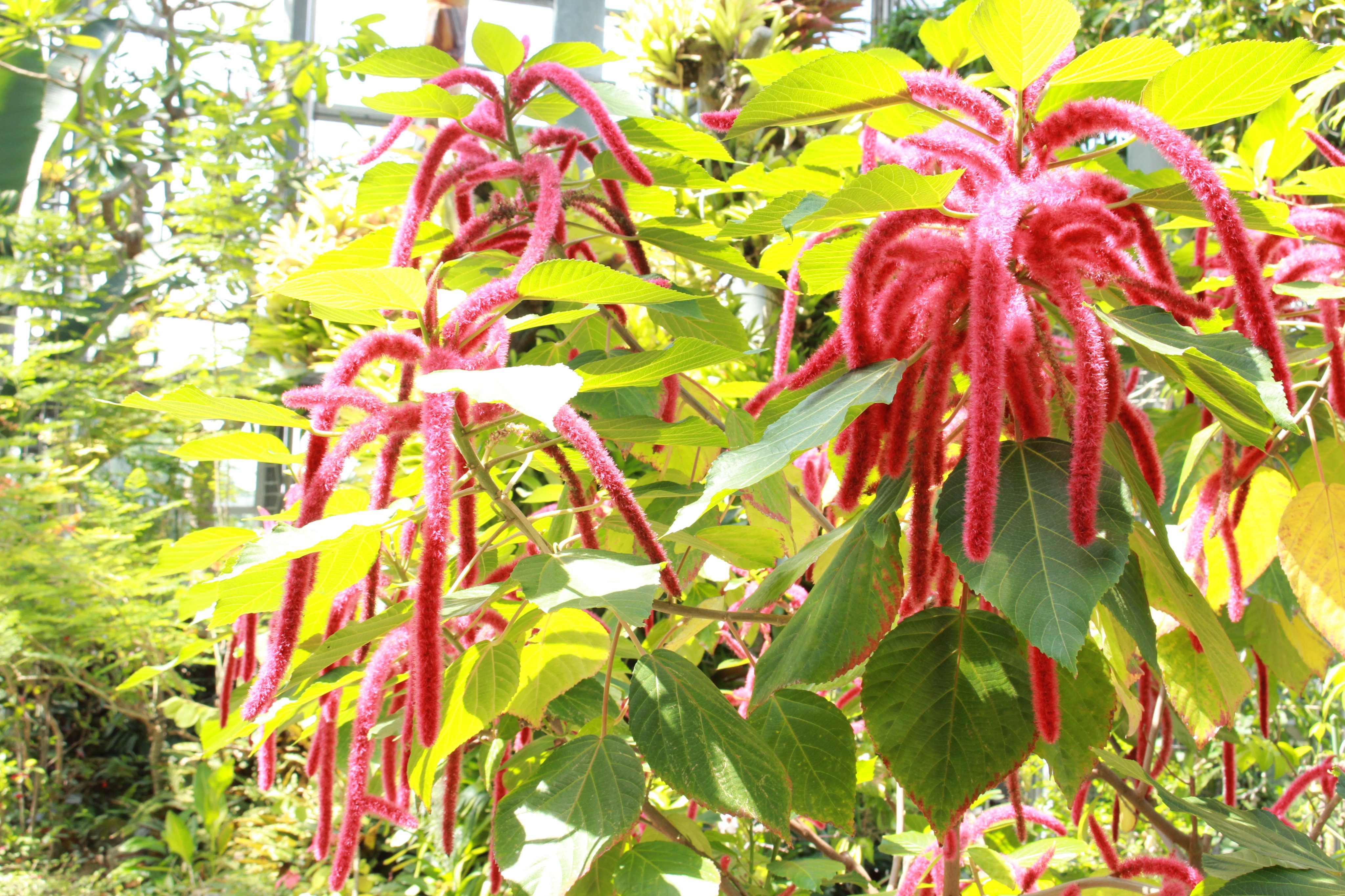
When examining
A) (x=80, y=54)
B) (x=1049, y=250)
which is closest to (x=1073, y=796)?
(x=1049, y=250)

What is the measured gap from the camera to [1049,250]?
401 mm

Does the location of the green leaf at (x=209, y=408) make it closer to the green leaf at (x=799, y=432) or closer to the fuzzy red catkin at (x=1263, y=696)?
the green leaf at (x=799, y=432)

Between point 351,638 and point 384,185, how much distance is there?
36cm

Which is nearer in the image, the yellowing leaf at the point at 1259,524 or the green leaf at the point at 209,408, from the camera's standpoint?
the green leaf at the point at 209,408

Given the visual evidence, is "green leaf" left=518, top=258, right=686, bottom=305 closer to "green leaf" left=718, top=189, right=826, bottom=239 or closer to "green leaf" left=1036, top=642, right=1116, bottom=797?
"green leaf" left=718, top=189, right=826, bottom=239

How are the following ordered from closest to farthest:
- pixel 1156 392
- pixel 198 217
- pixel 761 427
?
1. pixel 761 427
2. pixel 1156 392
3. pixel 198 217

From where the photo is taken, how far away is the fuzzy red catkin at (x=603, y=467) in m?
0.40

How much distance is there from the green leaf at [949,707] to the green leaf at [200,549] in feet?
1.21

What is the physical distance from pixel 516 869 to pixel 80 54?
4.93 m

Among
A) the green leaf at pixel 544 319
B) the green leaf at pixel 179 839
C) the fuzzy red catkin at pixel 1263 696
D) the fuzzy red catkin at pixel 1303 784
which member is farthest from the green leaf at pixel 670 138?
the green leaf at pixel 179 839

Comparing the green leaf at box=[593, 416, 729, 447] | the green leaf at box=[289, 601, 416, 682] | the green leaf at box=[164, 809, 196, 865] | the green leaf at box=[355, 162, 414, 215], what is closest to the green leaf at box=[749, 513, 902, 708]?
the green leaf at box=[593, 416, 729, 447]

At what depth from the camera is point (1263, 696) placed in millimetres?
698

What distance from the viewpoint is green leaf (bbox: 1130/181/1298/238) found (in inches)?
17.0

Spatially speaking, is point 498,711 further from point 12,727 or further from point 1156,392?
point 12,727
